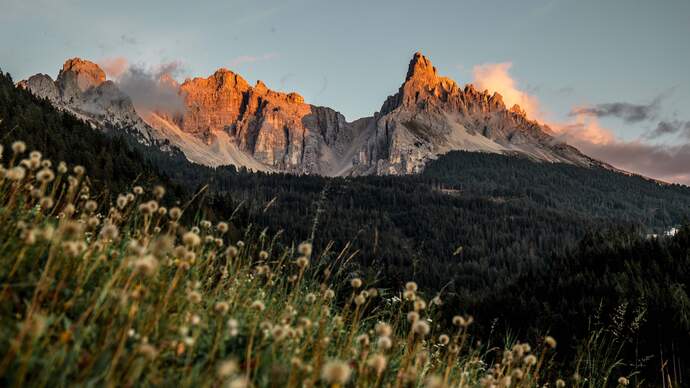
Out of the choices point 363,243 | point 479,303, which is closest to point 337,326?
point 479,303

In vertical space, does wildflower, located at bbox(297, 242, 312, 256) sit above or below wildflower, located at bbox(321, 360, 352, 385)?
above

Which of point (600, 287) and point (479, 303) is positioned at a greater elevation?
point (600, 287)

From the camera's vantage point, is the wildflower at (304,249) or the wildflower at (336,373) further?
the wildflower at (304,249)

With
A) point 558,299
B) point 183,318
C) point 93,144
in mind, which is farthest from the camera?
point 93,144

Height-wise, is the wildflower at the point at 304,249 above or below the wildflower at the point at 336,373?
above

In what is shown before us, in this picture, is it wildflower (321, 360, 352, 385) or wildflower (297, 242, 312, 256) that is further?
wildflower (297, 242, 312, 256)

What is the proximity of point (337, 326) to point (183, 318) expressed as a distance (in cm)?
172

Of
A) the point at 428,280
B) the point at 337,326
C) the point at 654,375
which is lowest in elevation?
the point at 428,280

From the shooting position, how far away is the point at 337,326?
4742 millimetres

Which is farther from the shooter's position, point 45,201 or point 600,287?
point 600,287

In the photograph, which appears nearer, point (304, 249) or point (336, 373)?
point (336, 373)

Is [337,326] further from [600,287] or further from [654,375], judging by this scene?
[600,287]

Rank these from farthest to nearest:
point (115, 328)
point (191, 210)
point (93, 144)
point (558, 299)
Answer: point (93, 144) → point (191, 210) → point (558, 299) → point (115, 328)

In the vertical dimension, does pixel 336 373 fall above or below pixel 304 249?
below
